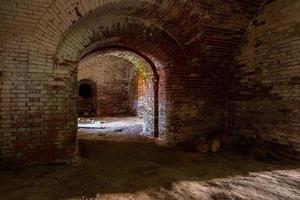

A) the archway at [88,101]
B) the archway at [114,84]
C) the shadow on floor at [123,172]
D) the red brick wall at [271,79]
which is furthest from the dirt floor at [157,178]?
the archway at [88,101]

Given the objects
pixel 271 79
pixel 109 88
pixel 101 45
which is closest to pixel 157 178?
pixel 271 79

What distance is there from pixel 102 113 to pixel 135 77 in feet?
9.33

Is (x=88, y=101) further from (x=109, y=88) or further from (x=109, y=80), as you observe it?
(x=109, y=80)

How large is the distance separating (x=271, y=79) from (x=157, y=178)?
10.9ft

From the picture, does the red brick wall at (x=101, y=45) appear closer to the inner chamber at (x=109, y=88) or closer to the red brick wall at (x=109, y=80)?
the inner chamber at (x=109, y=88)

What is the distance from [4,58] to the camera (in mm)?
3967

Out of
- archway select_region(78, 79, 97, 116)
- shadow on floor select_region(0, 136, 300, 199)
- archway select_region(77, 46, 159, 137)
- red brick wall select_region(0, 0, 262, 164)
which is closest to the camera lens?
shadow on floor select_region(0, 136, 300, 199)

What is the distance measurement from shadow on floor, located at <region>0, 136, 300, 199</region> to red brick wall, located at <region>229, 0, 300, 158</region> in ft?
2.65

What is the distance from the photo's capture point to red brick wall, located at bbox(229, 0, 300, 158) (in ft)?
15.9

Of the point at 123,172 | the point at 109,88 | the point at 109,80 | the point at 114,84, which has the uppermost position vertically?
the point at 109,80

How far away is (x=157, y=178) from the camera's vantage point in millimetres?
3814

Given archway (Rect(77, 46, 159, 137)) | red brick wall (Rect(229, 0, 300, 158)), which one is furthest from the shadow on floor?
archway (Rect(77, 46, 159, 137))

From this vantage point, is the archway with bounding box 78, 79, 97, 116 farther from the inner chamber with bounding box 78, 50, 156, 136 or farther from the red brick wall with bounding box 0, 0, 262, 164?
the red brick wall with bounding box 0, 0, 262, 164

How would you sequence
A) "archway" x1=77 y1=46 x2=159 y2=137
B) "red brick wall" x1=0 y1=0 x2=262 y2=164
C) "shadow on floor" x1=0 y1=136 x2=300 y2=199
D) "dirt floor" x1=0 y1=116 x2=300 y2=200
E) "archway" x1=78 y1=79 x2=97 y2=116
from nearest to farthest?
"dirt floor" x1=0 y1=116 x2=300 y2=200 → "shadow on floor" x1=0 y1=136 x2=300 y2=199 → "red brick wall" x1=0 y1=0 x2=262 y2=164 → "archway" x1=77 y1=46 x2=159 y2=137 → "archway" x1=78 y1=79 x2=97 y2=116
